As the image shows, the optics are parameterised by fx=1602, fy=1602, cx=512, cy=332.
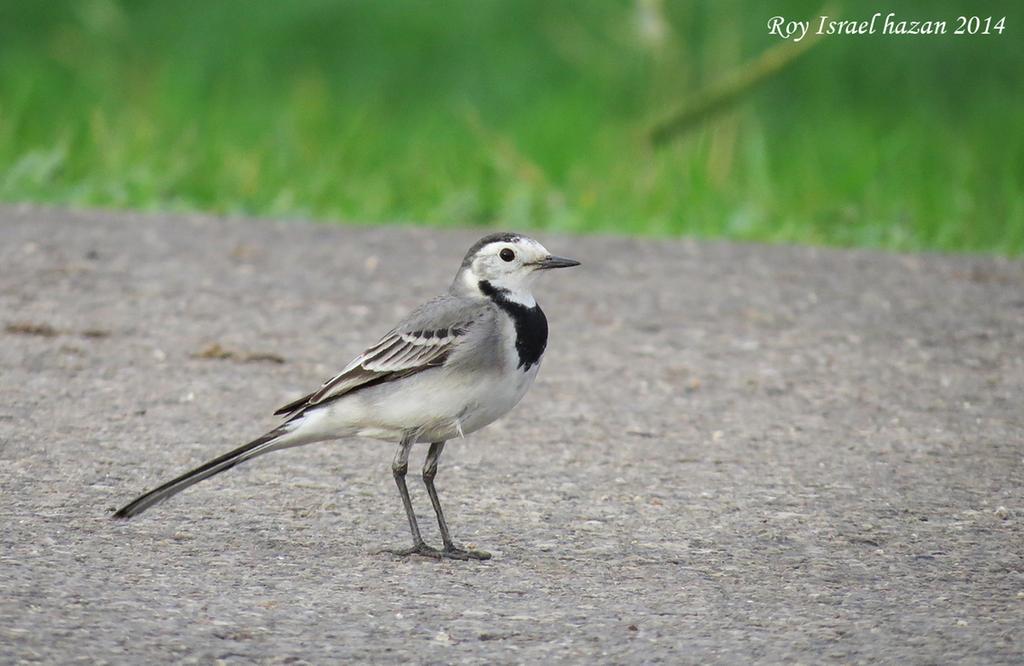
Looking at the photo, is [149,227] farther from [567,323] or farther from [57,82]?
[57,82]

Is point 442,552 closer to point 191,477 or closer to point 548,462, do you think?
point 191,477

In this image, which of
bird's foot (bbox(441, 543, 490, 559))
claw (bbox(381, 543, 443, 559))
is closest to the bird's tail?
claw (bbox(381, 543, 443, 559))

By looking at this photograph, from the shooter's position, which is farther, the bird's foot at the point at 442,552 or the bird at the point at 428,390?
the bird at the point at 428,390

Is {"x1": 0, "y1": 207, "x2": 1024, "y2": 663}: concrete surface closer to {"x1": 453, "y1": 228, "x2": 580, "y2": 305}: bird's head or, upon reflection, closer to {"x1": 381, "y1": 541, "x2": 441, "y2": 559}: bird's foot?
{"x1": 381, "y1": 541, "x2": 441, "y2": 559}: bird's foot

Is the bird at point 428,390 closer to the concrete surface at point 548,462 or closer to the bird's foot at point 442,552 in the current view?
the bird's foot at point 442,552

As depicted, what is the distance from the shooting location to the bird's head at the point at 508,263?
5.81m

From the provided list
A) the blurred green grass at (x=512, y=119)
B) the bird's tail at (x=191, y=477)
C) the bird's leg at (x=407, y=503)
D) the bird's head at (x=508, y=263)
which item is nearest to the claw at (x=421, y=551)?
the bird's leg at (x=407, y=503)

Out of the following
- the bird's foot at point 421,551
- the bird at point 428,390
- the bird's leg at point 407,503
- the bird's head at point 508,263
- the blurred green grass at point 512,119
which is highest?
the blurred green grass at point 512,119

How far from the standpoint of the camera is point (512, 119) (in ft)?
51.5

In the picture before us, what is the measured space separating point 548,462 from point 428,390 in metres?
1.18

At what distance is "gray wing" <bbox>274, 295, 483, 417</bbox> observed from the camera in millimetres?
5543

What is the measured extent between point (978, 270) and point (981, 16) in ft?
31.4

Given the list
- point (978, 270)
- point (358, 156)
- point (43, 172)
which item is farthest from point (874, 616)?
point (358, 156)

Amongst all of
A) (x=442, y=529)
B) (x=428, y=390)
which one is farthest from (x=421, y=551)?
(x=428, y=390)
